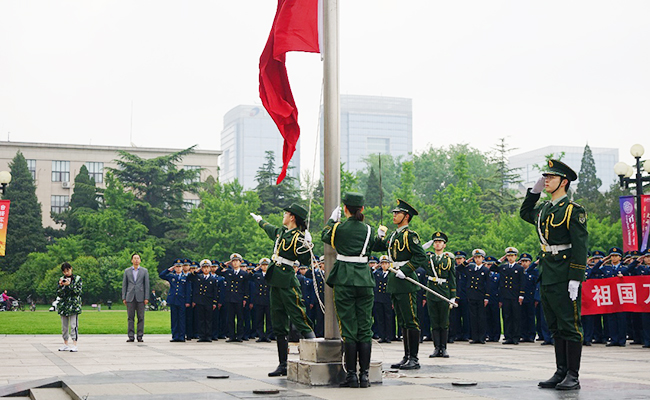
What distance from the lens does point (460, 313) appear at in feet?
61.3

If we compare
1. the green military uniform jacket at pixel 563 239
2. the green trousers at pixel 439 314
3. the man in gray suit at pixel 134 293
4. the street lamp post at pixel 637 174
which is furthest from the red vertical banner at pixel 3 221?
the green military uniform jacket at pixel 563 239

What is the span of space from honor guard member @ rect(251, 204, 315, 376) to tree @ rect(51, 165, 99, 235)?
5725 cm

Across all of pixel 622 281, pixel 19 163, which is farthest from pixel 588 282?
pixel 19 163

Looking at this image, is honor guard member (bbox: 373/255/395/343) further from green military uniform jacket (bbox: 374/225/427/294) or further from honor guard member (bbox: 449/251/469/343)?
green military uniform jacket (bbox: 374/225/427/294)

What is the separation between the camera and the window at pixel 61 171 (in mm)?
79438

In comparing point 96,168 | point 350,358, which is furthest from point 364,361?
point 96,168

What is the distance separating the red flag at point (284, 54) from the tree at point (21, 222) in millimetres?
56370

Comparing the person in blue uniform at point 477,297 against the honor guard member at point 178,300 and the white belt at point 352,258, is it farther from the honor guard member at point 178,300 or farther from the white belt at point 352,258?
the white belt at point 352,258

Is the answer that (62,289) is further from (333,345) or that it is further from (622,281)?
(622,281)

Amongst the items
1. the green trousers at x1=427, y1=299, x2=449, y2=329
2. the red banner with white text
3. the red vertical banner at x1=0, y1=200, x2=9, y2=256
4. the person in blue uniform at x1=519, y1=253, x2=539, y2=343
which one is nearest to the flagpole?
the green trousers at x1=427, y1=299, x2=449, y2=329

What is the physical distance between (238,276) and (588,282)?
802cm

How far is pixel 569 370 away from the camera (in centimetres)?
823

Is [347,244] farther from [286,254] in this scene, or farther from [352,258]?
[286,254]

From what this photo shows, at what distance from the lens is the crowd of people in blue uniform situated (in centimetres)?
1708
